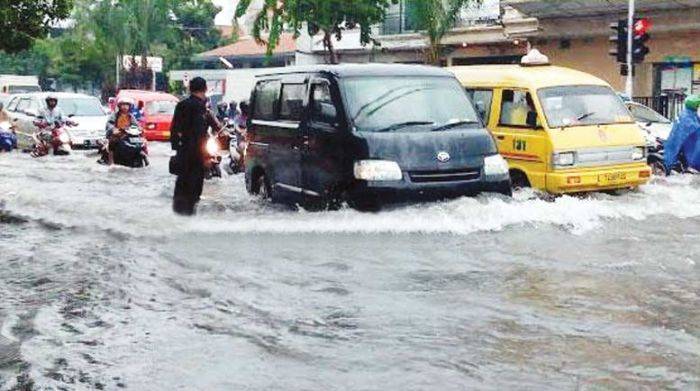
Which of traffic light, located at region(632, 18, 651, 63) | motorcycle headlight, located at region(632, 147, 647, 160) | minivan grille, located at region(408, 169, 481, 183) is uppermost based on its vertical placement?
traffic light, located at region(632, 18, 651, 63)

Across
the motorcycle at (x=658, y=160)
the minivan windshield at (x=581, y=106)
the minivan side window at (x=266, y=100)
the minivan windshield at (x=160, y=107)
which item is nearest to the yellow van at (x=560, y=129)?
the minivan windshield at (x=581, y=106)

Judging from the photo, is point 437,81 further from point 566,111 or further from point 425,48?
point 425,48

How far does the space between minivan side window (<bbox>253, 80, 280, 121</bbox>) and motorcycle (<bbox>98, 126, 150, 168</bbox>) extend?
24.0ft

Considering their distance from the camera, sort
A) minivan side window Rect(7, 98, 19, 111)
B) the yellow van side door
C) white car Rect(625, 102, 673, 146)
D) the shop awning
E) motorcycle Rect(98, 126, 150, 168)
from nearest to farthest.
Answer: the yellow van side door < white car Rect(625, 102, 673, 146) < motorcycle Rect(98, 126, 150, 168) < minivan side window Rect(7, 98, 19, 111) < the shop awning

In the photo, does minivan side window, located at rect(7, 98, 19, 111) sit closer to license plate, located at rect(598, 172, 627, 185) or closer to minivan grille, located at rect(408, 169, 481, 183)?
license plate, located at rect(598, 172, 627, 185)

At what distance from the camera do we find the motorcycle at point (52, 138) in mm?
22781

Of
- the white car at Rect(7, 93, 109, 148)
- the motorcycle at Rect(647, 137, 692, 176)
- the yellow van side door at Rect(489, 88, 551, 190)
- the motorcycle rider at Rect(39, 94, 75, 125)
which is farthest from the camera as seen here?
the white car at Rect(7, 93, 109, 148)

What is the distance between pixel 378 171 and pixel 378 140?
337 millimetres

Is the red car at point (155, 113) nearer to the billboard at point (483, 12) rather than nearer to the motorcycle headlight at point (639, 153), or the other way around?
the billboard at point (483, 12)

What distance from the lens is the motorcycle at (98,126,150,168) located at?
19641mm

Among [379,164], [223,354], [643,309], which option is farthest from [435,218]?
[223,354]

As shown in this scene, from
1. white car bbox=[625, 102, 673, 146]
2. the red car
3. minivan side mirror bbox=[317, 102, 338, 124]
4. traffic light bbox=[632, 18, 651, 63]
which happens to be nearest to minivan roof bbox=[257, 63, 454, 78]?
minivan side mirror bbox=[317, 102, 338, 124]

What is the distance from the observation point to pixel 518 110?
42.7ft

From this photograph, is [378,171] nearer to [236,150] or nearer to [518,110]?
[518,110]
